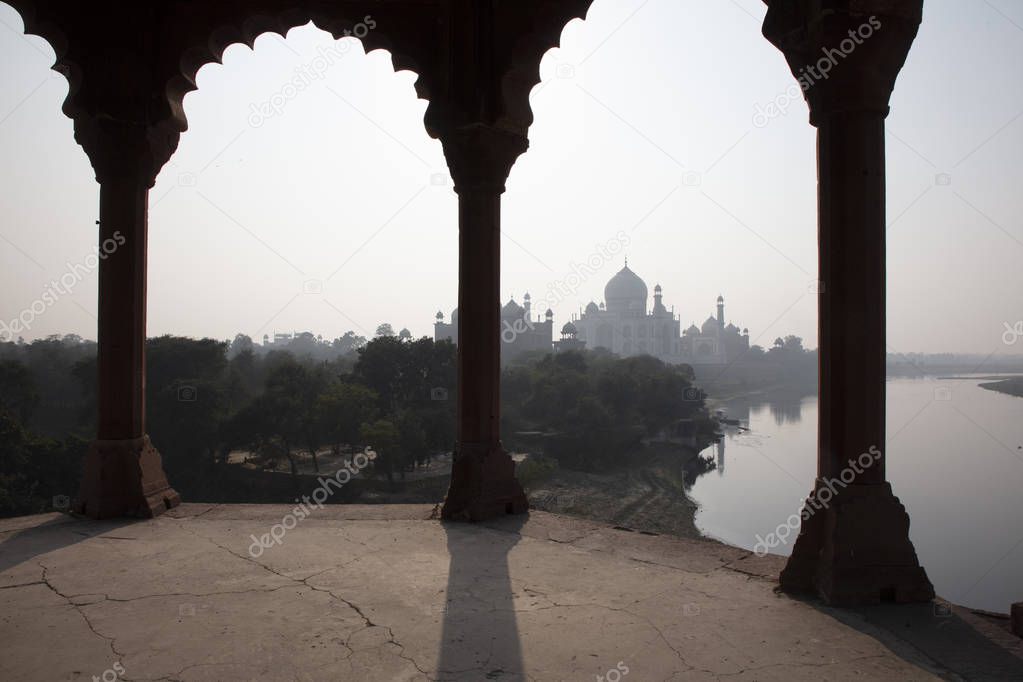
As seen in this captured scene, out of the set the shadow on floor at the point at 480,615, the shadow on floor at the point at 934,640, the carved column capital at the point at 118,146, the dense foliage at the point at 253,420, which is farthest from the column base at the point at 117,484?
the dense foliage at the point at 253,420

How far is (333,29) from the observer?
4.98m

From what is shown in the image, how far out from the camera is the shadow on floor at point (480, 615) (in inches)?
95.7

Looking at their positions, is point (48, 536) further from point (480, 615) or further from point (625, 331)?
point (625, 331)

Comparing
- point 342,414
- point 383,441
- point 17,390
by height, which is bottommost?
point 383,441

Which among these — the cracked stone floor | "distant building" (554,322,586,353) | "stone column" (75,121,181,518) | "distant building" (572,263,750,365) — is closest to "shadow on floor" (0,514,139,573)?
the cracked stone floor

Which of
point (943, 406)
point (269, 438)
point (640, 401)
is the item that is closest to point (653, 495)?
point (640, 401)

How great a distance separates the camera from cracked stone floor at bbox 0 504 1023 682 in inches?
95.8

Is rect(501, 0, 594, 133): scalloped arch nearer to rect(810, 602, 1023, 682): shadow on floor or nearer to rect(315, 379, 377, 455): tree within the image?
rect(810, 602, 1023, 682): shadow on floor

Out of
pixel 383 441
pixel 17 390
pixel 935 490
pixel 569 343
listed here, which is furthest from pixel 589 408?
pixel 569 343

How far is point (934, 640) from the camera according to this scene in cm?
261

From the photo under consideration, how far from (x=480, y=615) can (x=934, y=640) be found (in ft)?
5.60

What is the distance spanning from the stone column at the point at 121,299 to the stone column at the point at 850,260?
415 centimetres

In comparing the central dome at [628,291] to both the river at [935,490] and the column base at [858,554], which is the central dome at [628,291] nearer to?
the river at [935,490]

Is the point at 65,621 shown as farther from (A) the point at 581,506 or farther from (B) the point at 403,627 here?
(A) the point at 581,506
